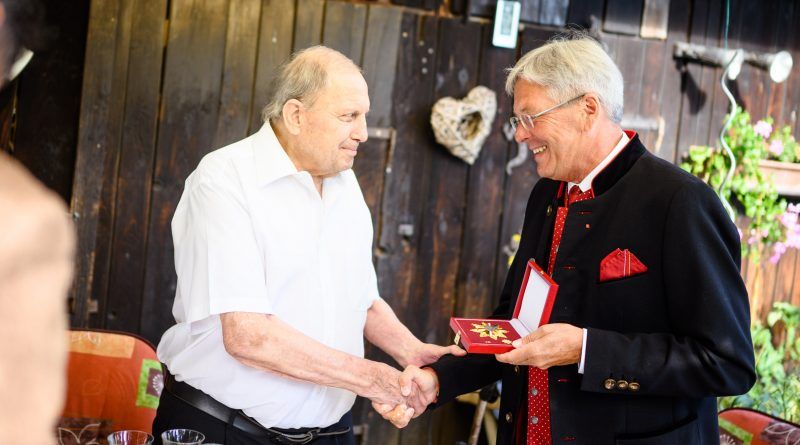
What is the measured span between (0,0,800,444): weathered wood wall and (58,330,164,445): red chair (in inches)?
38.3

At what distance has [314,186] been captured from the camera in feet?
7.04

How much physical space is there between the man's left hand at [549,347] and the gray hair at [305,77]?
799 mm

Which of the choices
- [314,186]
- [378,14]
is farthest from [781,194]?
[314,186]

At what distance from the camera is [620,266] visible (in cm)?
188

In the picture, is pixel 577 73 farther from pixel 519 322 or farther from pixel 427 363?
pixel 427 363

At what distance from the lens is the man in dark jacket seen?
70.5 inches

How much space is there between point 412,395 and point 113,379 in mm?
981

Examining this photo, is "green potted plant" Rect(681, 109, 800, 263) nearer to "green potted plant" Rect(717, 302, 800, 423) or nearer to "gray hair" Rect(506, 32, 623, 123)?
"green potted plant" Rect(717, 302, 800, 423)

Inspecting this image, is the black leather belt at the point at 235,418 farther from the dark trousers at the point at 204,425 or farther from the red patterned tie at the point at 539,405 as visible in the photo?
the red patterned tie at the point at 539,405

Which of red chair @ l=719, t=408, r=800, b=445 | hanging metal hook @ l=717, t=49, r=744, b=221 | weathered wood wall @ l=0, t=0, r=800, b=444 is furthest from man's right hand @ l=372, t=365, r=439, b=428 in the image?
hanging metal hook @ l=717, t=49, r=744, b=221

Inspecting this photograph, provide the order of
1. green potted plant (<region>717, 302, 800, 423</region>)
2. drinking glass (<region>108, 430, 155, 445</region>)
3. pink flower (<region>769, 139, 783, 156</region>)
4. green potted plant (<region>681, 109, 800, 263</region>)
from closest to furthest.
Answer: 1. drinking glass (<region>108, 430, 155, 445</region>)
2. green potted plant (<region>717, 302, 800, 423</region>)
3. green potted plant (<region>681, 109, 800, 263</region>)
4. pink flower (<region>769, 139, 783, 156</region>)

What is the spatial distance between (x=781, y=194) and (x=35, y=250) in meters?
4.53

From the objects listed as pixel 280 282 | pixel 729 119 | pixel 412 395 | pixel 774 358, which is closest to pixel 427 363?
pixel 412 395

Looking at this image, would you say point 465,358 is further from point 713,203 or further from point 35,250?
point 35,250
